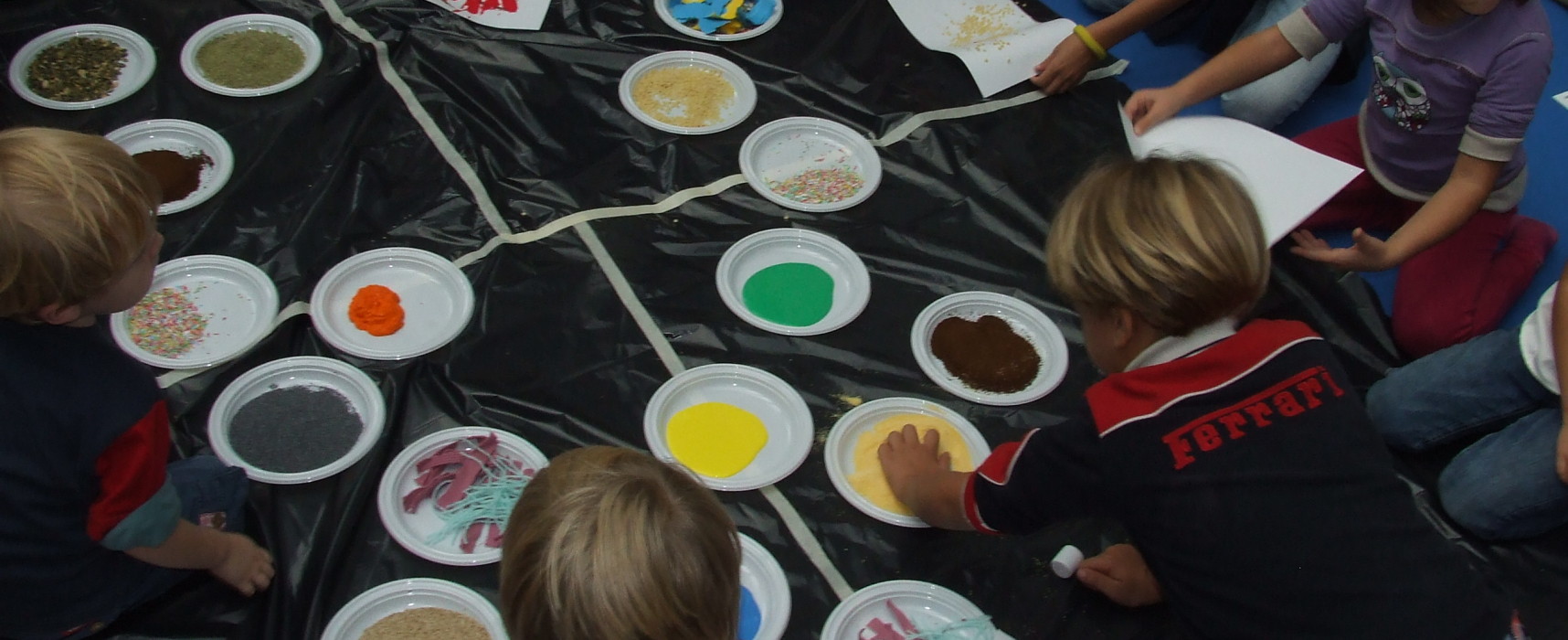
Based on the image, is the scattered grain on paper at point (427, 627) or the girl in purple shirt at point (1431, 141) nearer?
the scattered grain on paper at point (427, 627)

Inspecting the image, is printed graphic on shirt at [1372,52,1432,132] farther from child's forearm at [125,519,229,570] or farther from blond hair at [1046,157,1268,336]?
child's forearm at [125,519,229,570]

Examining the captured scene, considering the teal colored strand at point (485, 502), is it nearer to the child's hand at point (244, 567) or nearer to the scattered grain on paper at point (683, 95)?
the child's hand at point (244, 567)

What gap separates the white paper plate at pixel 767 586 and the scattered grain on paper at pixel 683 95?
3.14ft

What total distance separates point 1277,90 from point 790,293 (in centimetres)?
131

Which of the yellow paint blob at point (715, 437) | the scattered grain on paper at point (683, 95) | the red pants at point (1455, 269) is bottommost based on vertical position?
the yellow paint blob at point (715, 437)

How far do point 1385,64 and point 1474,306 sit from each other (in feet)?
1.55

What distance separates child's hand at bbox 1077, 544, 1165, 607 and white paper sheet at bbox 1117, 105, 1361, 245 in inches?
28.1

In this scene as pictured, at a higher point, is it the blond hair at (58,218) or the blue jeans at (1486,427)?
the blond hair at (58,218)

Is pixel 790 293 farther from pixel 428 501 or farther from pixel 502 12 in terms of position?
pixel 502 12

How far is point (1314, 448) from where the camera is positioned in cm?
117

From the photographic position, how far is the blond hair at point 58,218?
1.05 metres

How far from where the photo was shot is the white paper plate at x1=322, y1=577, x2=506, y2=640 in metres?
1.43

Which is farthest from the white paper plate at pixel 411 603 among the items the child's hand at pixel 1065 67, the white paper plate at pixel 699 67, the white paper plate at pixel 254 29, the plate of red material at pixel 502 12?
the child's hand at pixel 1065 67

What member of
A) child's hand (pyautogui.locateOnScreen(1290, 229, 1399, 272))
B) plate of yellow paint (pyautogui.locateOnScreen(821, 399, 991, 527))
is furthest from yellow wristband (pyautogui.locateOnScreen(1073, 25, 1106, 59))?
plate of yellow paint (pyautogui.locateOnScreen(821, 399, 991, 527))
